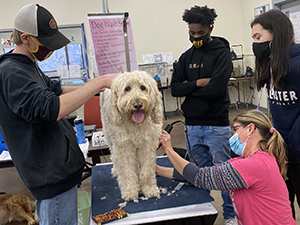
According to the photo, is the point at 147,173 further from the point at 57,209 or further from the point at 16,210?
the point at 16,210

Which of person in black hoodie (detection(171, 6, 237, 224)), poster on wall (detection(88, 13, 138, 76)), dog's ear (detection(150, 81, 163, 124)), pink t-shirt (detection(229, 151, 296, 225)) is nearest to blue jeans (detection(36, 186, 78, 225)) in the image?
dog's ear (detection(150, 81, 163, 124))

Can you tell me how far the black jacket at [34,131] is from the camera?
1.19 m

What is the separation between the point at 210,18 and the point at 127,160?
1.41m

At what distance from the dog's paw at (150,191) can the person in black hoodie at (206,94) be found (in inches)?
23.4

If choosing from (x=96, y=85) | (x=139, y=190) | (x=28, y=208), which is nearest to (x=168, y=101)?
(x=28, y=208)

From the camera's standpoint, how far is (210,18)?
2.25 meters

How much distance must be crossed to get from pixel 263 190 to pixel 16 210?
2761mm

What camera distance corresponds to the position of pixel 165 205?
1766mm

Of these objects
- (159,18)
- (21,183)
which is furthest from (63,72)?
(21,183)

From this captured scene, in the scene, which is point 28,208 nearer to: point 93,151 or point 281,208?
point 93,151

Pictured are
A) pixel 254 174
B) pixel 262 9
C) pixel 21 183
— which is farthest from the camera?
pixel 262 9

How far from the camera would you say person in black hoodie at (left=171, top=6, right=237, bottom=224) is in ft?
7.38

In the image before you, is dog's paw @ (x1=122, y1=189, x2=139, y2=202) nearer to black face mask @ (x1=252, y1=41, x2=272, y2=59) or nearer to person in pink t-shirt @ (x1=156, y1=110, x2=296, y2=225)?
person in pink t-shirt @ (x1=156, y1=110, x2=296, y2=225)

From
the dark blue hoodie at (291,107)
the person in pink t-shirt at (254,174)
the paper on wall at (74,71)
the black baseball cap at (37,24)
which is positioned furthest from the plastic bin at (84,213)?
the paper on wall at (74,71)
